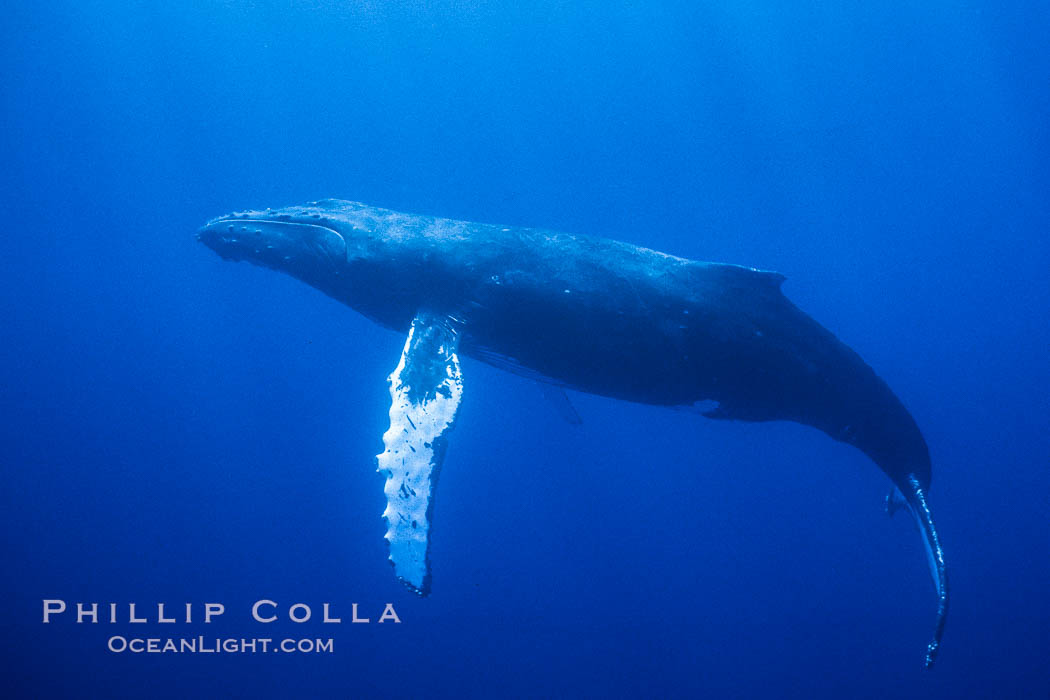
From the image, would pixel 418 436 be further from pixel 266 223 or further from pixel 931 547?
pixel 931 547

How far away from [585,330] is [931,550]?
4.17 m

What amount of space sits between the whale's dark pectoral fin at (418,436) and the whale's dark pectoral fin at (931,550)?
4.67 m

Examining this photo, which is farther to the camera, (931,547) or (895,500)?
(895,500)

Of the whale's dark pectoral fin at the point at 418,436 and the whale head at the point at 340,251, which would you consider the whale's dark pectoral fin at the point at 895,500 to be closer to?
the whale's dark pectoral fin at the point at 418,436

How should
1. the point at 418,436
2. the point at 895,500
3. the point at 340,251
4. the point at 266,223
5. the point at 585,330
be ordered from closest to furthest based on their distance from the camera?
1. the point at 418,436
2. the point at 585,330
3. the point at 340,251
4. the point at 266,223
5. the point at 895,500

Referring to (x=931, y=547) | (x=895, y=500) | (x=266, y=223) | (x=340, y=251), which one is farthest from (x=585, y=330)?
(x=895, y=500)

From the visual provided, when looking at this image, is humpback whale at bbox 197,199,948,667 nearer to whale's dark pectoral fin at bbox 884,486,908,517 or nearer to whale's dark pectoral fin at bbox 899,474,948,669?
whale's dark pectoral fin at bbox 899,474,948,669

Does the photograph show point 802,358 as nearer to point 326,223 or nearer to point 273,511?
point 326,223

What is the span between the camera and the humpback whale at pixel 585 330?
5930 mm

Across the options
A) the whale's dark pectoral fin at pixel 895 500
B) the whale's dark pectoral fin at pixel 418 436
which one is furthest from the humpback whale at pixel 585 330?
the whale's dark pectoral fin at pixel 895 500

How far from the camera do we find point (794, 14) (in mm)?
31250

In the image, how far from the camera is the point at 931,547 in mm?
6188

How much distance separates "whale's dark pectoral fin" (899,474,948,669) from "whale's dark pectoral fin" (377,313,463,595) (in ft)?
15.3

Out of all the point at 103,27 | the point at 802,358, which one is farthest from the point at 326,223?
the point at 103,27
